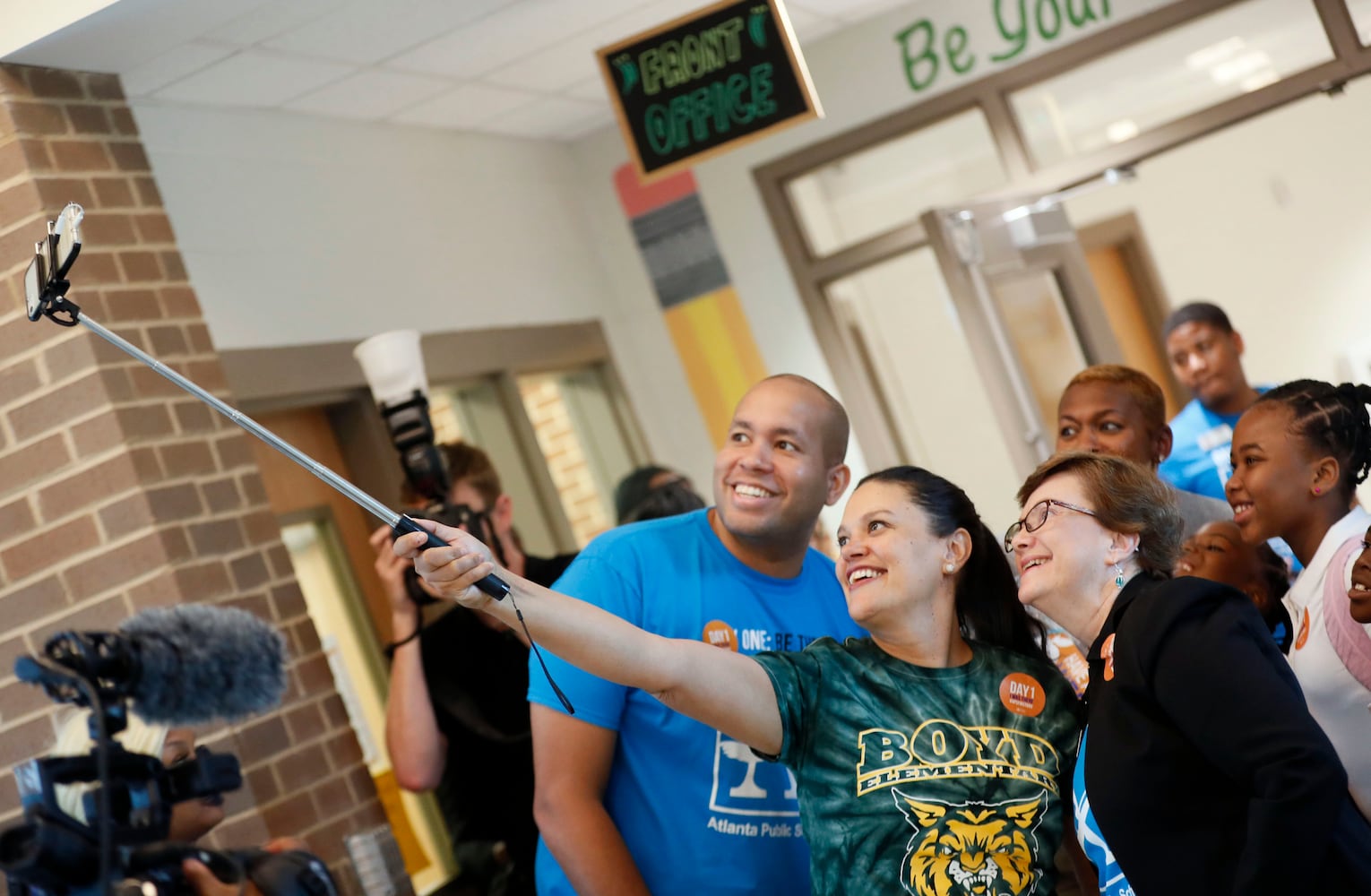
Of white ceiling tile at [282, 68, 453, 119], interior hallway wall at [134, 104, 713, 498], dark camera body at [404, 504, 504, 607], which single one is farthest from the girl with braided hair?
white ceiling tile at [282, 68, 453, 119]

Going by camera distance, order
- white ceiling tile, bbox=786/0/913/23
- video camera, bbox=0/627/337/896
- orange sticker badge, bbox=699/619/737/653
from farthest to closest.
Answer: white ceiling tile, bbox=786/0/913/23 < orange sticker badge, bbox=699/619/737/653 < video camera, bbox=0/627/337/896

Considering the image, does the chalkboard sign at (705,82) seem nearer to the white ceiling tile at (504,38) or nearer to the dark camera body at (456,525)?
the white ceiling tile at (504,38)

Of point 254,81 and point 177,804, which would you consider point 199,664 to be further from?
point 254,81

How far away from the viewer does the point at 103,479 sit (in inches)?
122

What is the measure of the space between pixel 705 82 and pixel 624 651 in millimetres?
2304

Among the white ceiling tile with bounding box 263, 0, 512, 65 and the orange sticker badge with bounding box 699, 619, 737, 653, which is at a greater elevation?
the white ceiling tile with bounding box 263, 0, 512, 65

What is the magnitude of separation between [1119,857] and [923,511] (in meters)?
0.60

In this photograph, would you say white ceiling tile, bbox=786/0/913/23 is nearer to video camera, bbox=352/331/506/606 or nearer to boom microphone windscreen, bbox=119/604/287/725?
video camera, bbox=352/331/506/606

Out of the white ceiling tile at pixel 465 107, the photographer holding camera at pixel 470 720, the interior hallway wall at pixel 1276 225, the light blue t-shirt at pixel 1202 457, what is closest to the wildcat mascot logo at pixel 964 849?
the photographer holding camera at pixel 470 720

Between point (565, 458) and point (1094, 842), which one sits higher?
point (565, 458)

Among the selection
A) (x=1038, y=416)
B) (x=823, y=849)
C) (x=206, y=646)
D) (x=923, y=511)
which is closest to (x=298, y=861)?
(x=206, y=646)

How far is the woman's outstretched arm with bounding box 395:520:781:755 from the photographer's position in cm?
163

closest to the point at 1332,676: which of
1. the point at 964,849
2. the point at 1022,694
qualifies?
the point at 1022,694

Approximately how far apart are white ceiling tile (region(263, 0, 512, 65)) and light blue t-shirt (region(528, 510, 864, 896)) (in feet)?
6.53
